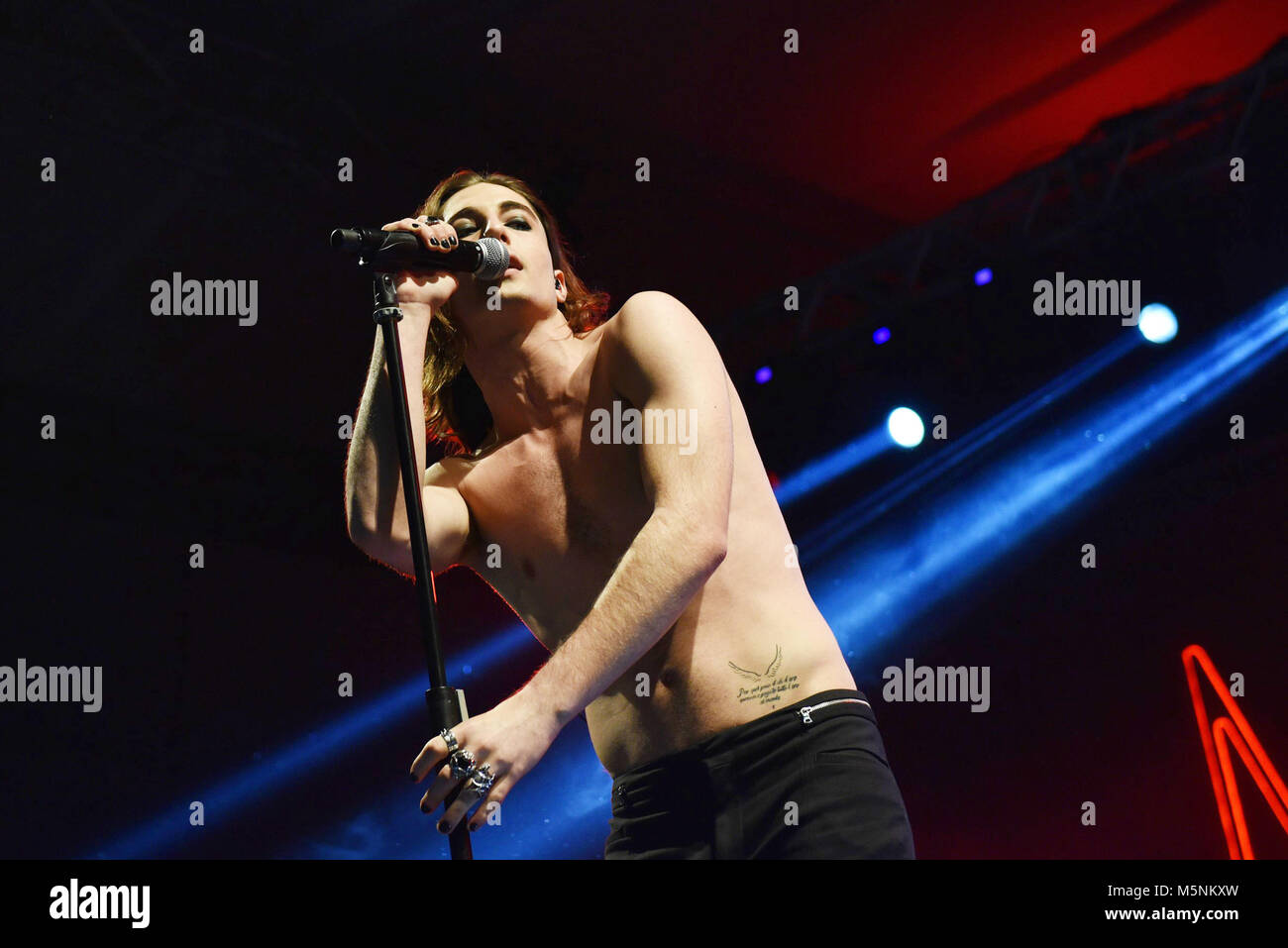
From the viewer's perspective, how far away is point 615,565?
7.37 ft

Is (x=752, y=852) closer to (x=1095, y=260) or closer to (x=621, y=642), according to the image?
(x=621, y=642)

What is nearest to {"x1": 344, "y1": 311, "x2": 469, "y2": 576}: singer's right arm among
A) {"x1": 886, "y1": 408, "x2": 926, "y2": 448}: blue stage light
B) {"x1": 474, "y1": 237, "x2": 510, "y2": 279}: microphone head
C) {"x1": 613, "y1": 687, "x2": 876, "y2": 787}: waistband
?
{"x1": 474, "y1": 237, "x2": 510, "y2": 279}: microphone head

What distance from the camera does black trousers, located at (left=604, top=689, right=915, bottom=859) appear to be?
195 cm

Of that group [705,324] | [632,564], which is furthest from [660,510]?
[705,324]

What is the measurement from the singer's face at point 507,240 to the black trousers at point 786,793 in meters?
0.92

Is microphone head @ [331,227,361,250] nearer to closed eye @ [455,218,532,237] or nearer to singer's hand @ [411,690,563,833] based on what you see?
closed eye @ [455,218,532,237]

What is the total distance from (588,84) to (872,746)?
3.51 meters

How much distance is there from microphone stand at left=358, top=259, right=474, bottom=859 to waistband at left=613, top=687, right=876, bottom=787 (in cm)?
44

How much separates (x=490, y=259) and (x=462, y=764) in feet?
2.93

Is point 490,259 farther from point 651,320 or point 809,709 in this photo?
point 809,709

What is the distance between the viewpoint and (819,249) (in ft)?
18.9

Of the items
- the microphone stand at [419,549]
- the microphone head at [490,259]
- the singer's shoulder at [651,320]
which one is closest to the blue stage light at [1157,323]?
the singer's shoulder at [651,320]

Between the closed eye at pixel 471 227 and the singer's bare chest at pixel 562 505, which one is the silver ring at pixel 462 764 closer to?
the singer's bare chest at pixel 562 505
